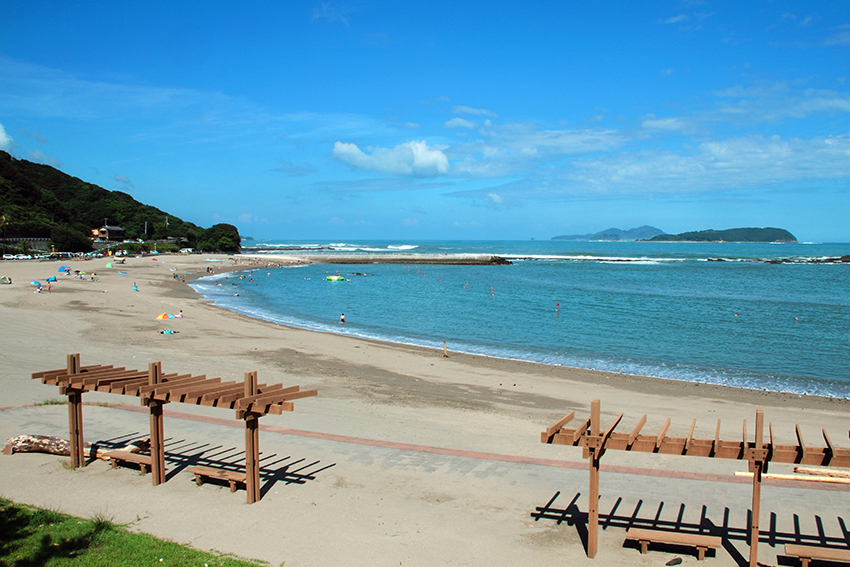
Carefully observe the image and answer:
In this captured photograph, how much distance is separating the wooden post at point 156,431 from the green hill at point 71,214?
84264mm

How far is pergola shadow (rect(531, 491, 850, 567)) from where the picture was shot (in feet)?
22.1

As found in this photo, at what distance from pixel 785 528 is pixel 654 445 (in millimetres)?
2933

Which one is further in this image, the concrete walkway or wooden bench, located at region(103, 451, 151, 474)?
wooden bench, located at region(103, 451, 151, 474)

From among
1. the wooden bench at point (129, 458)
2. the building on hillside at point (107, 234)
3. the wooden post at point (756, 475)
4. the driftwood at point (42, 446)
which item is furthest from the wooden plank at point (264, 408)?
the building on hillside at point (107, 234)

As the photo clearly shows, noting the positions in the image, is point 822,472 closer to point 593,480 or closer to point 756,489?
point 756,489

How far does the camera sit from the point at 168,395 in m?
7.68

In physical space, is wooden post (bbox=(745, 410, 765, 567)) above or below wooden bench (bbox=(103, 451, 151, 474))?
above

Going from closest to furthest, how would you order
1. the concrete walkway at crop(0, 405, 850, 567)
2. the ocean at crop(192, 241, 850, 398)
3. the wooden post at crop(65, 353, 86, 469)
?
the concrete walkway at crop(0, 405, 850, 567)
the wooden post at crop(65, 353, 86, 469)
the ocean at crop(192, 241, 850, 398)

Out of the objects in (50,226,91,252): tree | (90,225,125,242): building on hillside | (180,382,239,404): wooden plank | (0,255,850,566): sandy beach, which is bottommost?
(0,255,850,566): sandy beach

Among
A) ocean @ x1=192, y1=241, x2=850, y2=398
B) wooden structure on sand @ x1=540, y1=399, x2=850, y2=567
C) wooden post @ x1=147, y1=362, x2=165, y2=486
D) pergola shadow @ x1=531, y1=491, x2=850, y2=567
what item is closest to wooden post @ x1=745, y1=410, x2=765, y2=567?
wooden structure on sand @ x1=540, y1=399, x2=850, y2=567

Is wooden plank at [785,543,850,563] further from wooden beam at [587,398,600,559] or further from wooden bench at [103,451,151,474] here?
wooden bench at [103,451,151,474]

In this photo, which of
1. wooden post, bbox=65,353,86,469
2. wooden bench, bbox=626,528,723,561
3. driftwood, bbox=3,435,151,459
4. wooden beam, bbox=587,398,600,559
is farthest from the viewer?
driftwood, bbox=3,435,151,459

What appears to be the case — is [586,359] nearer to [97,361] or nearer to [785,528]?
[785,528]

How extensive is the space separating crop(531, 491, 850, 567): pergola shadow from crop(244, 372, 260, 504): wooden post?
3970 millimetres
